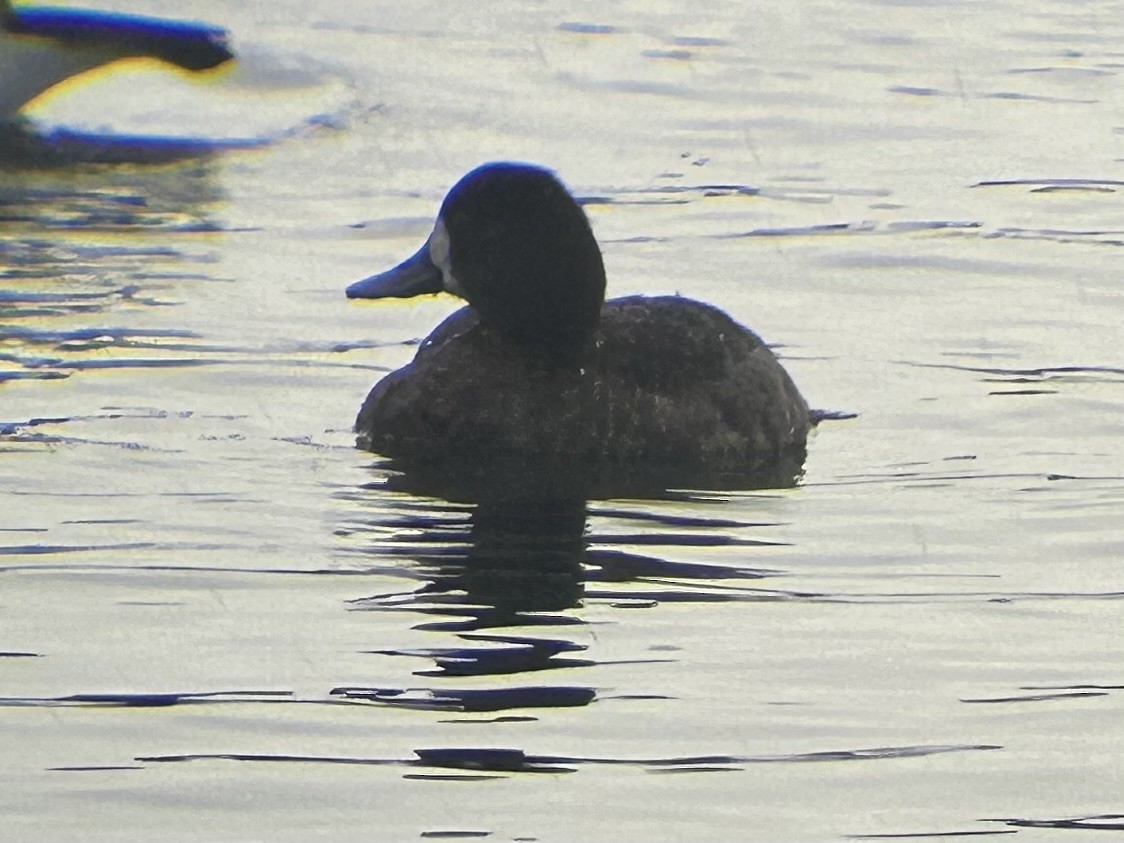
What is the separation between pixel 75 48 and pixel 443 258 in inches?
293

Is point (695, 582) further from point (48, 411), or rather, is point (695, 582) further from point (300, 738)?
point (48, 411)

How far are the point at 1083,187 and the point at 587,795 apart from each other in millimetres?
9383

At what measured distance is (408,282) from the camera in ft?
36.3

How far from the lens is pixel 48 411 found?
35.6ft

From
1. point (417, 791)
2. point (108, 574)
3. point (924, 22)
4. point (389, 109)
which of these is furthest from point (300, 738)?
point (924, 22)

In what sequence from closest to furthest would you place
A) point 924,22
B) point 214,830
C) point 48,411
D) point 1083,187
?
point 214,830, point 48,411, point 1083,187, point 924,22

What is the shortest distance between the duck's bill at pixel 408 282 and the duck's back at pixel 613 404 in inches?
14.2

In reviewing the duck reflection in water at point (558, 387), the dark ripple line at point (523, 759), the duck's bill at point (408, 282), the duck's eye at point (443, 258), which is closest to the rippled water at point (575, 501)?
the dark ripple line at point (523, 759)

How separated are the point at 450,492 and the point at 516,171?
4.35 ft

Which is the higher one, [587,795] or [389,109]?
[587,795]

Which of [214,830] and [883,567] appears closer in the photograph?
[214,830]

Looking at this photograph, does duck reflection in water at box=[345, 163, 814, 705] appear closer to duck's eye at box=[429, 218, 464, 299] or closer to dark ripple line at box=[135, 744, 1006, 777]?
duck's eye at box=[429, 218, 464, 299]

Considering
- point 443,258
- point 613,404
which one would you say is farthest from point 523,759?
point 443,258

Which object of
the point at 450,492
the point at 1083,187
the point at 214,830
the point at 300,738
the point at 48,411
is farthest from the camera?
the point at 1083,187
